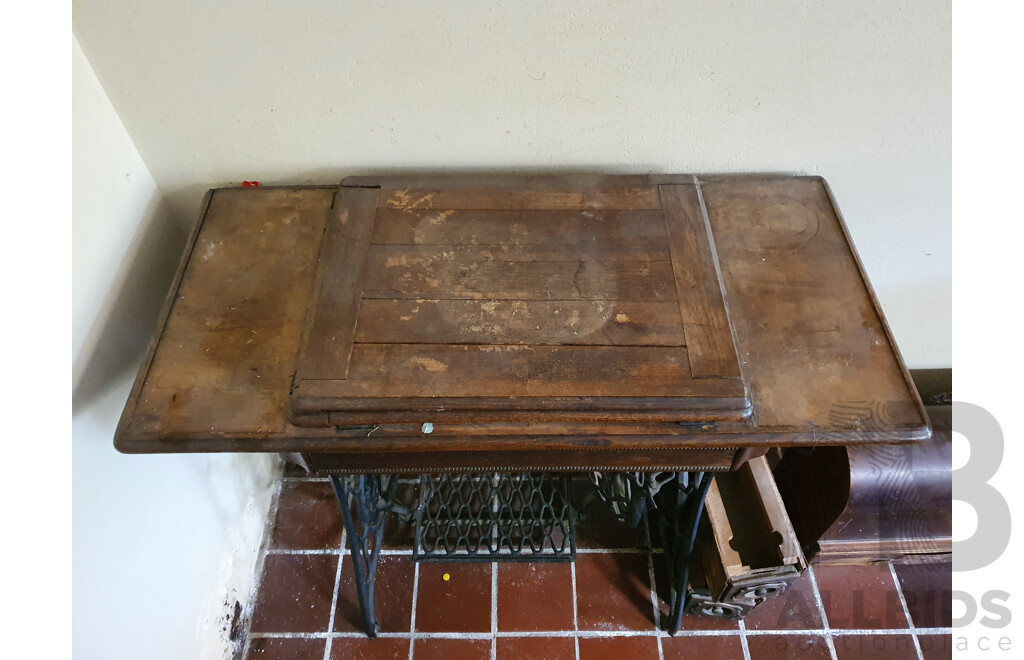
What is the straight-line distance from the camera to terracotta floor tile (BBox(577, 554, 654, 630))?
5.52 feet

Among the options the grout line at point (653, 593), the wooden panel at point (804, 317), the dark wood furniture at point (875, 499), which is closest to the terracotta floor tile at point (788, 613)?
the dark wood furniture at point (875, 499)

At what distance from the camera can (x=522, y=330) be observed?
3.37ft

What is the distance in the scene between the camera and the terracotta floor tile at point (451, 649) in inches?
63.9

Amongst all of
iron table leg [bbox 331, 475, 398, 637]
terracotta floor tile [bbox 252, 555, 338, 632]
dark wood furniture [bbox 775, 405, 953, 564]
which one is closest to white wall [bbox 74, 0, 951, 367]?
dark wood furniture [bbox 775, 405, 953, 564]

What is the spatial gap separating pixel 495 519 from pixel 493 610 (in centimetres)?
26

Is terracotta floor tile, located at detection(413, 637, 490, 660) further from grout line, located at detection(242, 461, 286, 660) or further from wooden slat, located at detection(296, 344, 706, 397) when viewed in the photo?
wooden slat, located at detection(296, 344, 706, 397)

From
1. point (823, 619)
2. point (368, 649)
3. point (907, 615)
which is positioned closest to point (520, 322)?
point (368, 649)

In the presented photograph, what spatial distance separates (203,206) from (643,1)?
3.17 ft

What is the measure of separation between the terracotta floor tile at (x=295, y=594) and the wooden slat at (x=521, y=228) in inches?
45.2

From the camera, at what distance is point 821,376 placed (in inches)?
39.9

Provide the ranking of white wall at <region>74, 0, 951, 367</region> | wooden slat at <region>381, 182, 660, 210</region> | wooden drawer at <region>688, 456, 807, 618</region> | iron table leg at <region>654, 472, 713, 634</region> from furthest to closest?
wooden drawer at <region>688, 456, 807, 618</region>, iron table leg at <region>654, 472, 713, 634</region>, wooden slat at <region>381, 182, 660, 210</region>, white wall at <region>74, 0, 951, 367</region>

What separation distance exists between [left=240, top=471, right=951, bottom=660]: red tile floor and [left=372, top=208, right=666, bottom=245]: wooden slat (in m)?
1.08
